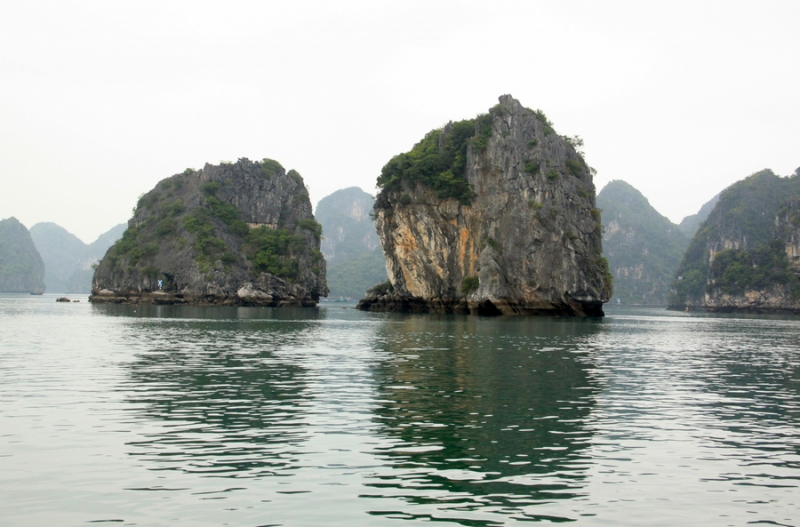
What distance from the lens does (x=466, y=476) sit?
37.1 feet

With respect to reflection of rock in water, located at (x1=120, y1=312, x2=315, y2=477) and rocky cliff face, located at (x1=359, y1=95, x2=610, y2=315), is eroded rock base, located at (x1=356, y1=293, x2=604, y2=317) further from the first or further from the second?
reflection of rock in water, located at (x1=120, y1=312, x2=315, y2=477)

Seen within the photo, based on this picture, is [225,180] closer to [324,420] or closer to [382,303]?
[382,303]

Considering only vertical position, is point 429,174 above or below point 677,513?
above

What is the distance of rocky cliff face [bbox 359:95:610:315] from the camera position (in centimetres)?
8600

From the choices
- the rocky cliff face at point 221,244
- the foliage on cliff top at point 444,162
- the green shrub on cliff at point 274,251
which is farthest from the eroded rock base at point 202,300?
the foliage on cliff top at point 444,162

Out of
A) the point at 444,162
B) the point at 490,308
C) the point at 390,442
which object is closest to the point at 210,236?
the point at 444,162

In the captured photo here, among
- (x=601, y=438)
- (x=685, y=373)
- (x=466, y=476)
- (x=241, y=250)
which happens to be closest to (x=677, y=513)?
(x=466, y=476)

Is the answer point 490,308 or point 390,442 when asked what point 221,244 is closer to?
point 490,308

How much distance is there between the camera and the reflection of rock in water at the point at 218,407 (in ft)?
40.3

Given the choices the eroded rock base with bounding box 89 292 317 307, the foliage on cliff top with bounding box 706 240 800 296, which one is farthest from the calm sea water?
the foliage on cliff top with bounding box 706 240 800 296

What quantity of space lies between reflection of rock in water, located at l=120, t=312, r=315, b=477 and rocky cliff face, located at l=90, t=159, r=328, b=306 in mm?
87288

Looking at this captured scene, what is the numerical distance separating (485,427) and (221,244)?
114m

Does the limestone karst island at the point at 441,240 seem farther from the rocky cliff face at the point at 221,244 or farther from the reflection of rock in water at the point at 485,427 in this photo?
the reflection of rock in water at the point at 485,427

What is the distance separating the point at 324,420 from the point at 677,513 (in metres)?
8.33
